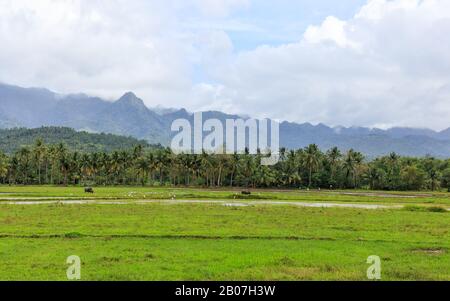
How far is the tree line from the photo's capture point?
133250 millimetres

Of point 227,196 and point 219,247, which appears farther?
point 227,196

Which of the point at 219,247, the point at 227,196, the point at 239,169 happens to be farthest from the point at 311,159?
the point at 219,247

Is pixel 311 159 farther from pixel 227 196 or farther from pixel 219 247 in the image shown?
pixel 219 247

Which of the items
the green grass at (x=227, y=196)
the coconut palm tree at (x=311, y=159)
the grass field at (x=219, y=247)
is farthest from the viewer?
the coconut palm tree at (x=311, y=159)

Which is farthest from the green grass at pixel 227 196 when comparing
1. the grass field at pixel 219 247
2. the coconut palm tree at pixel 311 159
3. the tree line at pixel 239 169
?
the coconut palm tree at pixel 311 159

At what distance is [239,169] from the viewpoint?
135875 mm

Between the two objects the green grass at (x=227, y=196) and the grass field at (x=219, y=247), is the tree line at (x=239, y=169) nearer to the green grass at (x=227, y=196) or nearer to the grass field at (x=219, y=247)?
the green grass at (x=227, y=196)

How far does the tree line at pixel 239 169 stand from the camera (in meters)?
133

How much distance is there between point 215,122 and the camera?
86.3 metres

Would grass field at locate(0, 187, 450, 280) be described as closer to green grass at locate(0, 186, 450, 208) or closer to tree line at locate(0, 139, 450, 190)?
green grass at locate(0, 186, 450, 208)
